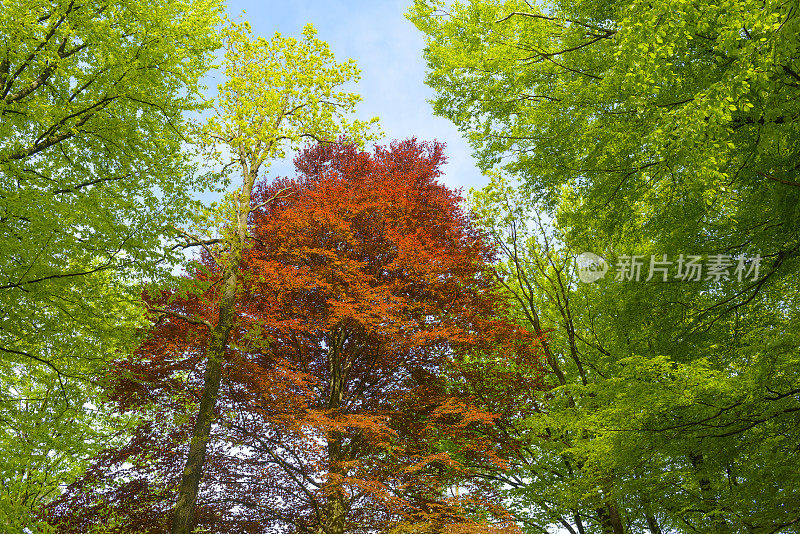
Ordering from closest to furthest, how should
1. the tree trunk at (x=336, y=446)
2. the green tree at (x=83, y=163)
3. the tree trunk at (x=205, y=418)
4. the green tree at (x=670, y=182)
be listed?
the green tree at (x=670, y=182) < the green tree at (x=83, y=163) < the tree trunk at (x=205, y=418) < the tree trunk at (x=336, y=446)

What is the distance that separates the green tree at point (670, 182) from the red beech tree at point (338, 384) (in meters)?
2.28

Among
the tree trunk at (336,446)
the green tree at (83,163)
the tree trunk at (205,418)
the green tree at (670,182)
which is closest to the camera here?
the green tree at (670,182)

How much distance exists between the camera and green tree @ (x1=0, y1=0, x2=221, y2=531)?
6.94 m

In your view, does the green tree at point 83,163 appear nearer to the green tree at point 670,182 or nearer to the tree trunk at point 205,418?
the tree trunk at point 205,418

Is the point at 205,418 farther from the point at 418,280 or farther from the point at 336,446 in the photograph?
the point at 418,280

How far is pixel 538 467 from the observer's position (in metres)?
11.5

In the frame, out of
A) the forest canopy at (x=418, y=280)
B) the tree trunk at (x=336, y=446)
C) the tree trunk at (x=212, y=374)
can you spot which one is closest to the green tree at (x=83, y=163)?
the forest canopy at (x=418, y=280)

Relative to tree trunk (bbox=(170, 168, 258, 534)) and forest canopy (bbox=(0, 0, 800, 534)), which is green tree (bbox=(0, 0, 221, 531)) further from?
tree trunk (bbox=(170, 168, 258, 534))

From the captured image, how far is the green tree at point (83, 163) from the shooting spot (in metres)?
6.94

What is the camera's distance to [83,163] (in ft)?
28.8

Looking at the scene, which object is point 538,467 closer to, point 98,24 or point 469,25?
point 469,25

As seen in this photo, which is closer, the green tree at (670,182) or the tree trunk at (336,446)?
the green tree at (670,182)

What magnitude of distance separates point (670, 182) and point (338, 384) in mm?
7670

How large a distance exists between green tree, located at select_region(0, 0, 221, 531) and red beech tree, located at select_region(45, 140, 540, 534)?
1309 mm
